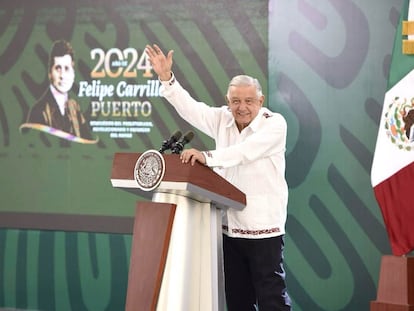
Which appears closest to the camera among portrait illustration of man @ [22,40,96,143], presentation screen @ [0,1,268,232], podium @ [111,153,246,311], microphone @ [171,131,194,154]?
podium @ [111,153,246,311]

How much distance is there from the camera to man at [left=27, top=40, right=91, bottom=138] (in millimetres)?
5988

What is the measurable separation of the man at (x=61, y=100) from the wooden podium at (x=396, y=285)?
7.96ft

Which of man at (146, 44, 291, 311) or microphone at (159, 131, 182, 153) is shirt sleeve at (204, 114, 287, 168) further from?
microphone at (159, 131, 182, 153)

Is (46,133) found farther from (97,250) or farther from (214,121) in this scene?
(214,121)

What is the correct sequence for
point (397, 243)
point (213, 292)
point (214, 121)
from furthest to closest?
point (397, 243) < point (214, 121) < point (213, 292)

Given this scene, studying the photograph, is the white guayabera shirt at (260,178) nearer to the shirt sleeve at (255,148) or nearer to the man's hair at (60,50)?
the shirt sleeve at (255,148)

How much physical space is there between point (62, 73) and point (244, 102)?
8.58 ft

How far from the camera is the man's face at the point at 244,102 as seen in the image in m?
3.73

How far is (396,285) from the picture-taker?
14.8 ft

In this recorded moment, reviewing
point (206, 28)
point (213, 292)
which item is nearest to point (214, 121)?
point (213, 292)

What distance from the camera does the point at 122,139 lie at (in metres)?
5.86

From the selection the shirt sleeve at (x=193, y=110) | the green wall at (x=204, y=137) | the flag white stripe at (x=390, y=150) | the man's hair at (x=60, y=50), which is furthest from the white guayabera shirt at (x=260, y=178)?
the man's hair at (x=60, y=50)

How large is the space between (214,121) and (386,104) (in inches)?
44.5

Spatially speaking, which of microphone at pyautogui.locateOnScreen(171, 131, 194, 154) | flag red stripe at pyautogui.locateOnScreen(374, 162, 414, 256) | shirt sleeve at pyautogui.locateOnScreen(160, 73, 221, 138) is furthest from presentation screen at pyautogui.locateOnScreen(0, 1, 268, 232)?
microphone at pyautogui.locateOnScreen(171, 131, 194, 154)
